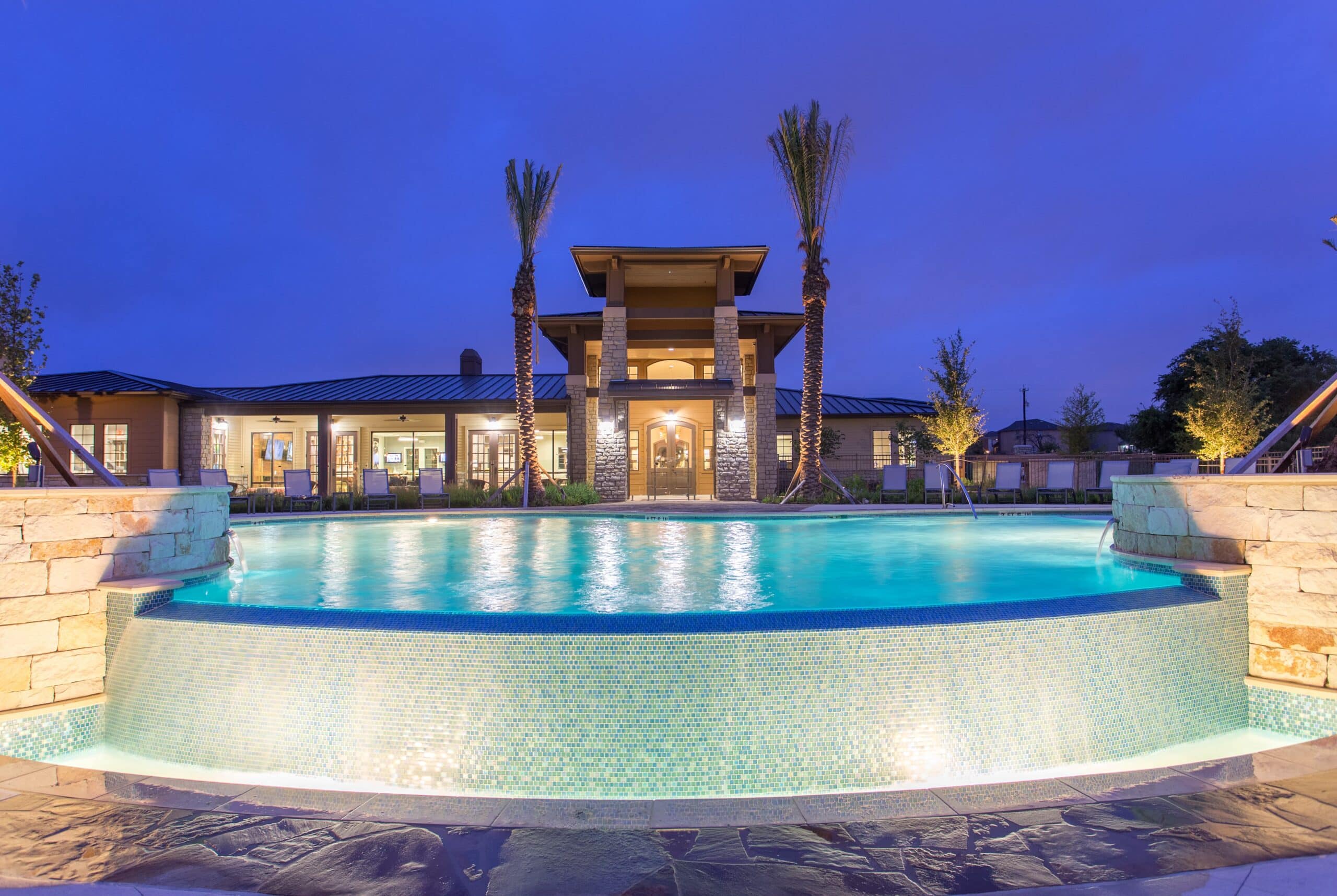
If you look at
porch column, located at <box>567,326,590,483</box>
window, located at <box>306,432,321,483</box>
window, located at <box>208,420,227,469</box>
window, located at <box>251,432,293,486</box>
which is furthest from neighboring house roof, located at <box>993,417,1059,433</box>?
window, located at <box>208,420,227,469</box>

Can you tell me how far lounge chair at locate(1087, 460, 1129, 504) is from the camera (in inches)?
621

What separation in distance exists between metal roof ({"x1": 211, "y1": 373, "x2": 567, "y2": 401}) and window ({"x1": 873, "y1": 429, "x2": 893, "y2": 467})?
11660 mm

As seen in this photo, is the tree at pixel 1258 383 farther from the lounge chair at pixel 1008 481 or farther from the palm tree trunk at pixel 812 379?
the palm tree trunk at pixel 812 379

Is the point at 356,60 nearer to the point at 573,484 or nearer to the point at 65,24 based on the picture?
the point at 65,24

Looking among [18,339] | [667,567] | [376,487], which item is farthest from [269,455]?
[667,567]

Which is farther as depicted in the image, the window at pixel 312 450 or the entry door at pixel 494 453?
the window at pixel 312 450

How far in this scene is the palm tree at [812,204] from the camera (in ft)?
54.5

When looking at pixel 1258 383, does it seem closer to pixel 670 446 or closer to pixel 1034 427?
pixel 670 446

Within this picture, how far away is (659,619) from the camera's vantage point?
3.37 metres

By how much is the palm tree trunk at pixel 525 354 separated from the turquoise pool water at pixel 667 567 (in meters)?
5.68

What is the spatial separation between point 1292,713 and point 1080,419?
110 ft

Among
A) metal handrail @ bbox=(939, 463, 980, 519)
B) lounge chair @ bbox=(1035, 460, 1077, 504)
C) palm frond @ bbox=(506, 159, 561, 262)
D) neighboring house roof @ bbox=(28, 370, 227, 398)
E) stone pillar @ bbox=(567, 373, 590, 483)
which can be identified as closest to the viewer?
metal handrail @ bbox=(939, 463, 980, 519)

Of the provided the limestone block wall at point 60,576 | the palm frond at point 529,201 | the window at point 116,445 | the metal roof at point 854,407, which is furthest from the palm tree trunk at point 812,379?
the window at point 116,445

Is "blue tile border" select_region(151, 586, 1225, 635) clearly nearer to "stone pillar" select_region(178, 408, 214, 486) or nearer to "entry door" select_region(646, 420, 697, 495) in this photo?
"entry door" select_region(646, 420, 697, 495)
